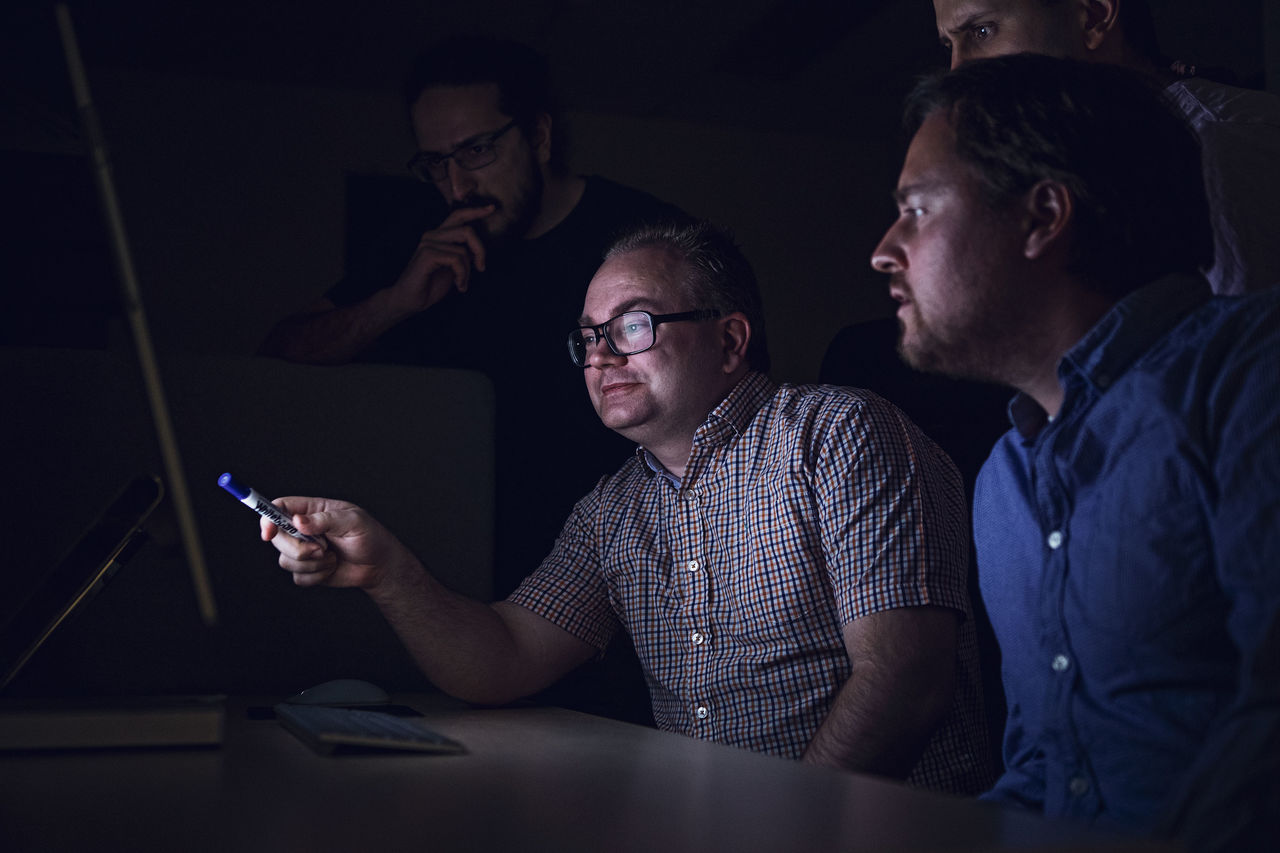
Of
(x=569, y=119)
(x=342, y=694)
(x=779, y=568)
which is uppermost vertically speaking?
(x=569, y=119)

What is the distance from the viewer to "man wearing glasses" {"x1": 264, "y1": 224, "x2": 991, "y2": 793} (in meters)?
1.40

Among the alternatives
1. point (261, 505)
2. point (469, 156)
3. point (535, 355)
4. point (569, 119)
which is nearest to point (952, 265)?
point (261, 505)

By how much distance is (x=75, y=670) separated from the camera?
1.61m

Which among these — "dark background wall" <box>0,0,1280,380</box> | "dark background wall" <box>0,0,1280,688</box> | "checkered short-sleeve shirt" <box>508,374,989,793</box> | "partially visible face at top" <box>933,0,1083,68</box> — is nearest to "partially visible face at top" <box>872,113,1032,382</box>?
"checkered short-sleeve shirt" <box>508,374,989,793</box>

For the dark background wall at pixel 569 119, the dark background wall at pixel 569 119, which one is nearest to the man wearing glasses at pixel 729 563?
the dark background wall at pixel 569 119

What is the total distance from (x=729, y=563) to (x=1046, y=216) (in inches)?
29.6

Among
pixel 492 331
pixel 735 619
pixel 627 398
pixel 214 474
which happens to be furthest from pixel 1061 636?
pixel 492 331

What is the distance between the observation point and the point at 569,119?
177 inches

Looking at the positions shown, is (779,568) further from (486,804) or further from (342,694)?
(486,804)

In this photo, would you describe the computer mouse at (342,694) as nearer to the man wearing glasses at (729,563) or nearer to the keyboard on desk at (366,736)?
Answer: the man wearing glasses at (729,563)

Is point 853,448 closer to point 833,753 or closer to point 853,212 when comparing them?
point 833,753

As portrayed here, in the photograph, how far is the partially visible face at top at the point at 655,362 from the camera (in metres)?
1.74

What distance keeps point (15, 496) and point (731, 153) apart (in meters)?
3.64

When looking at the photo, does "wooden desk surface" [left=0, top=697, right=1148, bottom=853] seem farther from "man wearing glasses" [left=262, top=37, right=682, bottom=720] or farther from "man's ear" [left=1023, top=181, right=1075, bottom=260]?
"man wearing glasses" [left=262, top=37, right=682, bottom=720]
